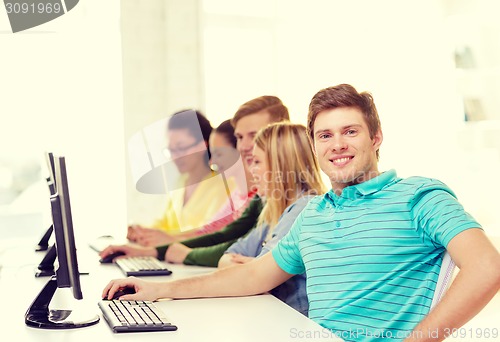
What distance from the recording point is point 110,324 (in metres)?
1.38

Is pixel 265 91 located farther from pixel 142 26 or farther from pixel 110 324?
pixel 110 324

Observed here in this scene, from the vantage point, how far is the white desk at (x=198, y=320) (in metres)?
1.30

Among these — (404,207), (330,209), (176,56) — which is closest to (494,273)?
(404,207)

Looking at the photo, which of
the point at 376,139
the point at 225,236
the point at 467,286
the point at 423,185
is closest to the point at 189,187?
the point at 225,236

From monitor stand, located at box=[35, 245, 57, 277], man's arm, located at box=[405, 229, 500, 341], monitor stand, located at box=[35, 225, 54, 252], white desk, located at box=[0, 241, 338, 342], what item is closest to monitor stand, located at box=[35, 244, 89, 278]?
monitor stand, located at box=[35, 245, 57, 277]

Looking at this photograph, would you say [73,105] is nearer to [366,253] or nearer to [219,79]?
[219,79]

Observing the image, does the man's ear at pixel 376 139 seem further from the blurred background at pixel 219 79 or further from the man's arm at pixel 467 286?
the blurred background at pixel 219 79

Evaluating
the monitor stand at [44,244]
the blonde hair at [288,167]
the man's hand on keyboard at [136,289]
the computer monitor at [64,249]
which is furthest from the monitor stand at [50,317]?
the monitor stand at [44,244]

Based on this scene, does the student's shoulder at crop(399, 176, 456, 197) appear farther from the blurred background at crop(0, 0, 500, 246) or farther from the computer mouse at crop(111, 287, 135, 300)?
the blurred background at crop(0, 0, 500, 246)

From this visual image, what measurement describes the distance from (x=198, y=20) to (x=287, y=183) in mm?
2668

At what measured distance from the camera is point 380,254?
1.51 meters

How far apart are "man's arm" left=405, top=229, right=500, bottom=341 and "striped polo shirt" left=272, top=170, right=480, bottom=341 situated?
50mm

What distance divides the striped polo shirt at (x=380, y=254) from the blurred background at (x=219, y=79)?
279 centimetres

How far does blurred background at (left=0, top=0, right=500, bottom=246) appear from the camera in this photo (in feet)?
13.6
